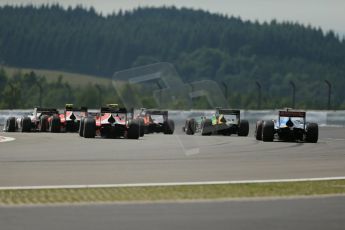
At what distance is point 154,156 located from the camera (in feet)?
70.3

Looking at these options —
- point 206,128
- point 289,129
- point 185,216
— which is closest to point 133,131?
point 289,129

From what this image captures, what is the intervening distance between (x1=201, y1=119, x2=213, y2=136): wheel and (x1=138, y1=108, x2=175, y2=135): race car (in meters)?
2.74

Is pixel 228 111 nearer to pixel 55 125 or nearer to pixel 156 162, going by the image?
pixel 55 125

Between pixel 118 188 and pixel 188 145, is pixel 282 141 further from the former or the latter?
pixel 118 188

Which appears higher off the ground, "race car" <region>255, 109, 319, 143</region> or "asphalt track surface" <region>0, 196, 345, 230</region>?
"race car" <region>255, 109, 319, 143</region>

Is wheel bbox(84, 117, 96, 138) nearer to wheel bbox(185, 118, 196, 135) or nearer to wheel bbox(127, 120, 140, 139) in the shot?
wheel bbox(127, 120, 140, 139)

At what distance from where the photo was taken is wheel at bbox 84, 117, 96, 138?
3045 centimetres

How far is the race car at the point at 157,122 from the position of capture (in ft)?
126

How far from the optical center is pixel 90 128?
30484mm

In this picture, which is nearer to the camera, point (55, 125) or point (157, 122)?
point (55, 125)

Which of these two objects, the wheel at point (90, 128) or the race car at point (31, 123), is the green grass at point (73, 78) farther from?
the wheel at point (90, 128)

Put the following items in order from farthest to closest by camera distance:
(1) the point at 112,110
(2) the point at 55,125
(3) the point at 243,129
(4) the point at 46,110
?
(4) the point at 46,110 → (2) the point at 55,125 → (3) the point at 243,129 → (1) the point at 112,110

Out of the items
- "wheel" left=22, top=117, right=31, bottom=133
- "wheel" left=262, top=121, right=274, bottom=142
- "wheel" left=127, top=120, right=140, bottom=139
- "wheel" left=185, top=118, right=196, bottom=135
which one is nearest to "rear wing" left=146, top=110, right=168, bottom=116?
"wheel" left=185, top=118, right=196, bottom=135

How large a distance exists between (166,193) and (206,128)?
2245 centimetres
